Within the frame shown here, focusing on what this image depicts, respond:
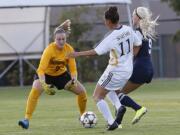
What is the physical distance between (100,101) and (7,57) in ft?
81.7

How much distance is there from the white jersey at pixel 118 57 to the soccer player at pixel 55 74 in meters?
1.13

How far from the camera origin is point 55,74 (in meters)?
13.5

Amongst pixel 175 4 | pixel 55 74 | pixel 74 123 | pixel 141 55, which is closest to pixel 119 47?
pixel 141 55

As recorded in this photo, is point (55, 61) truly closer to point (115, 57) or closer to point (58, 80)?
point (58, 80)

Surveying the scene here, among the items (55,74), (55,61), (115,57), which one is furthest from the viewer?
(55,74)

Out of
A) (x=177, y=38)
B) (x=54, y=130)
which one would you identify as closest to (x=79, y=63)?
(x=177, y=38)

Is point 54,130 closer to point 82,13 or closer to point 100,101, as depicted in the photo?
point 100,101

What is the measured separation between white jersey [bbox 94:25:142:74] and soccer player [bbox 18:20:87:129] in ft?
3.70

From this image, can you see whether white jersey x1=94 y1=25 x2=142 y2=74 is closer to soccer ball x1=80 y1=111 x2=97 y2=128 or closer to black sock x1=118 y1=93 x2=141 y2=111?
black sock x1=118 y1=93 x2=141 y2=111

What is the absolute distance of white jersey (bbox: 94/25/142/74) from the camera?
39.5 feet

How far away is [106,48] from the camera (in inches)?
473

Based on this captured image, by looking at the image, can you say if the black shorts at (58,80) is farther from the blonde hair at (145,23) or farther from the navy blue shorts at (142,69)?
the blonde hair at (145,23)

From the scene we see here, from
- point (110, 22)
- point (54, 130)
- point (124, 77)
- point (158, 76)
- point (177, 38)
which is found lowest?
point (158, 76)

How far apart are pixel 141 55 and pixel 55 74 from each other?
1.56 meters
